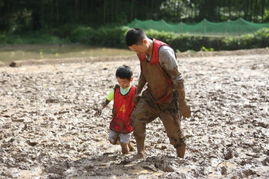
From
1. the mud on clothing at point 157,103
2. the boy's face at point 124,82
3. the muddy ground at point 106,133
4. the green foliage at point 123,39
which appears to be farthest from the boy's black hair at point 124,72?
the green foliage at point 123,39

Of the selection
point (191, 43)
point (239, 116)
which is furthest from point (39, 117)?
point (191, 43)

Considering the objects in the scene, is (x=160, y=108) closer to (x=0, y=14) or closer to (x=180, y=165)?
(x=180, y=165)

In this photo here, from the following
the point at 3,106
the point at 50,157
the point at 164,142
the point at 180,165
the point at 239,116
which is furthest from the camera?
the point at 3,106

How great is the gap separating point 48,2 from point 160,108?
3333 centimetres

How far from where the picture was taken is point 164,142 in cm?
582

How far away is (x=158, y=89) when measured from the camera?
4793 millimetres

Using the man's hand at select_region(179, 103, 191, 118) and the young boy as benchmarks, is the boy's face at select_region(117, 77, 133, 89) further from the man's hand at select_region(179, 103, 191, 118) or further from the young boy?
the man's hand at select_region(179, 103, 191, 118)

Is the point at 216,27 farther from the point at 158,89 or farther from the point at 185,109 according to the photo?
the point at 185,109

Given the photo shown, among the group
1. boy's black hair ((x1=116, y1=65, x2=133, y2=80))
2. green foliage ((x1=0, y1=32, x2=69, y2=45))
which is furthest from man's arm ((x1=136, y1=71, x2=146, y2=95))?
green foliage ((x1=0, y1=32, x2=69, y2=45))

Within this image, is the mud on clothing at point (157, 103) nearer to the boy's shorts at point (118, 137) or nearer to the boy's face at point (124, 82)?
the boy's face at point (124, 82)

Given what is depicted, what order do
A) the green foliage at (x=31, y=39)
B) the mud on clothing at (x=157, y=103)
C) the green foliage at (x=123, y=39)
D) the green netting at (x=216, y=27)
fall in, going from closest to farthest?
1. the mud on clothing at (x=157, y=103)
2. the green foliage at (x=123, y=39)
3. the green netting at (x=216, y=27)
4. the green foliage at (x=31, y=39)

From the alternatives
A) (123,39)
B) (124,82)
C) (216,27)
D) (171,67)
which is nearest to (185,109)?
(171,67)

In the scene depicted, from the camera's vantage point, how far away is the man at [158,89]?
4.52 meters

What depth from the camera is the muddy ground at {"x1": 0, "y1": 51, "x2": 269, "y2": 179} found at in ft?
14.9
